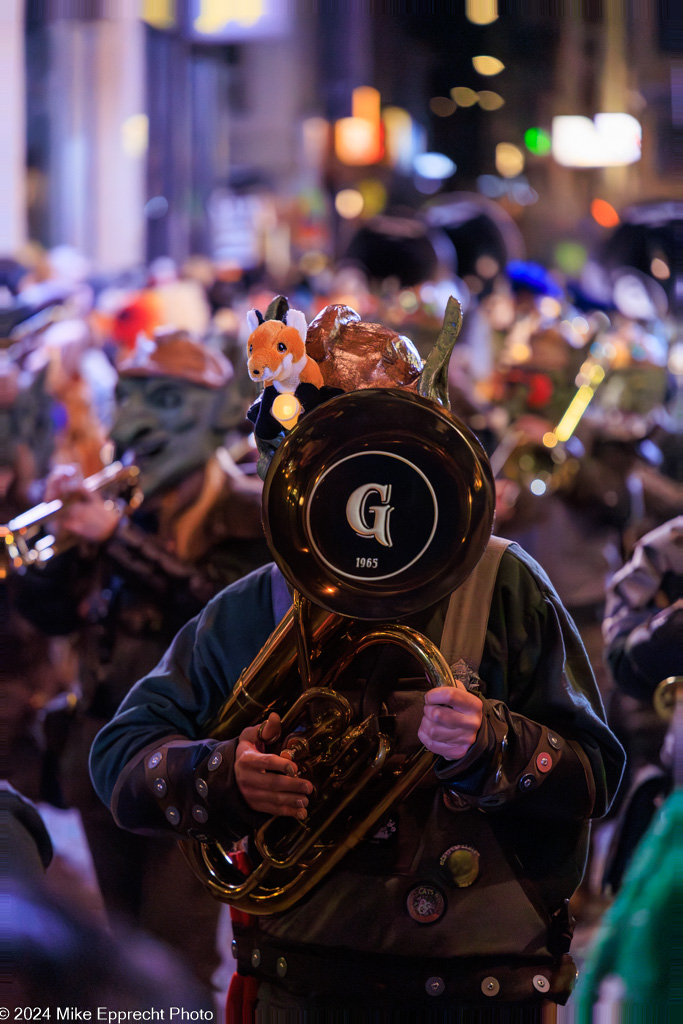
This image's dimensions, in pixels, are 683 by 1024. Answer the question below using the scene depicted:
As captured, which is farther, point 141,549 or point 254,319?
point 141,549

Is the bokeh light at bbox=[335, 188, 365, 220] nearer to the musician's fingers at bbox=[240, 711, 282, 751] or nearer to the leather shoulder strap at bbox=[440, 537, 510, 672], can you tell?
the leather shoulder strap at bbox=[440, 537, 510, 672]

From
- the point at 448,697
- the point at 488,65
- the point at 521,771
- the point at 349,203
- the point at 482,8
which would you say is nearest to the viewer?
the point at 448,697

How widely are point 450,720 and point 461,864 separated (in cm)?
36

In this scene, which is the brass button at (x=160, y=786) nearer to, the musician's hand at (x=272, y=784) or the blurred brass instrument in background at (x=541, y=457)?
the musician's hand at (x=272, y=784)

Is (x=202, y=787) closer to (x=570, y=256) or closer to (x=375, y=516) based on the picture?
(x=375, y=516)

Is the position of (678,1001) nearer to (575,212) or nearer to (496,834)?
(496,834)

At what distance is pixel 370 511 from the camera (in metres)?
1.95

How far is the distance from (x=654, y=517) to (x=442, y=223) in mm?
9337

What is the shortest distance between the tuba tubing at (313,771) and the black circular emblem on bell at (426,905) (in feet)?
0.46

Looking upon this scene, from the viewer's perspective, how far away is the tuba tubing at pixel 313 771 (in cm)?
205

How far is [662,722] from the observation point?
363 cm

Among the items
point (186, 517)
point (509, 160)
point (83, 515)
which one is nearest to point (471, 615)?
point (186, 517)

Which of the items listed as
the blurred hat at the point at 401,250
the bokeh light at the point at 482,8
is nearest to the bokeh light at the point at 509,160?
the blurred hat at the point at 401,250

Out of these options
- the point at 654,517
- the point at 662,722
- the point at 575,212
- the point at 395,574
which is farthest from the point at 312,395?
the point at 575,212
